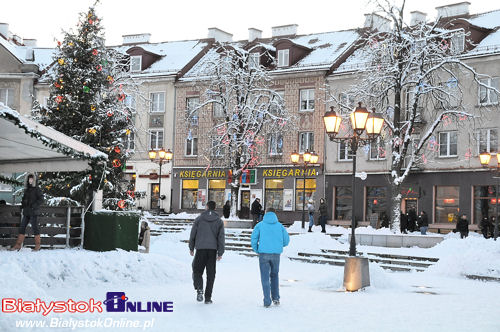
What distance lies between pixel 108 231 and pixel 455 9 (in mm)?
32766

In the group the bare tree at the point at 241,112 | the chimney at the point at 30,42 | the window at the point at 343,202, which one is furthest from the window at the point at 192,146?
the chimney at the point at 30,42

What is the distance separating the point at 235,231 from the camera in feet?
112

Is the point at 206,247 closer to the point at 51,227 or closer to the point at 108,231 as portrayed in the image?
the point at 108,231

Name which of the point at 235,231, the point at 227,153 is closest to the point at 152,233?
the point at 235,231

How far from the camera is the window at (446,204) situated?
4050cm

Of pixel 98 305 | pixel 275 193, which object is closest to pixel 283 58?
pixel 275 193

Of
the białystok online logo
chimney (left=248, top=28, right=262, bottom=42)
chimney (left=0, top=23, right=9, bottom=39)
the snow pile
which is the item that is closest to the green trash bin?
the białystok online logo

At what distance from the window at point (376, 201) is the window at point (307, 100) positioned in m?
6.25

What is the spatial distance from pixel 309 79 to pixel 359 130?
29750mm

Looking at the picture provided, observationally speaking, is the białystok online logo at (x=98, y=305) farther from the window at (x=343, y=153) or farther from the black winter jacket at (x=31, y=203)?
the window at (x=343, y=153)

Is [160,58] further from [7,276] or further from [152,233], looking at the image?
[7,276]

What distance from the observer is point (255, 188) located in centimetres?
4841

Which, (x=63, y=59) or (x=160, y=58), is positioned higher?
(x=160, y=58)

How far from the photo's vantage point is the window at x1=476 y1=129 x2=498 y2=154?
3906 cm
